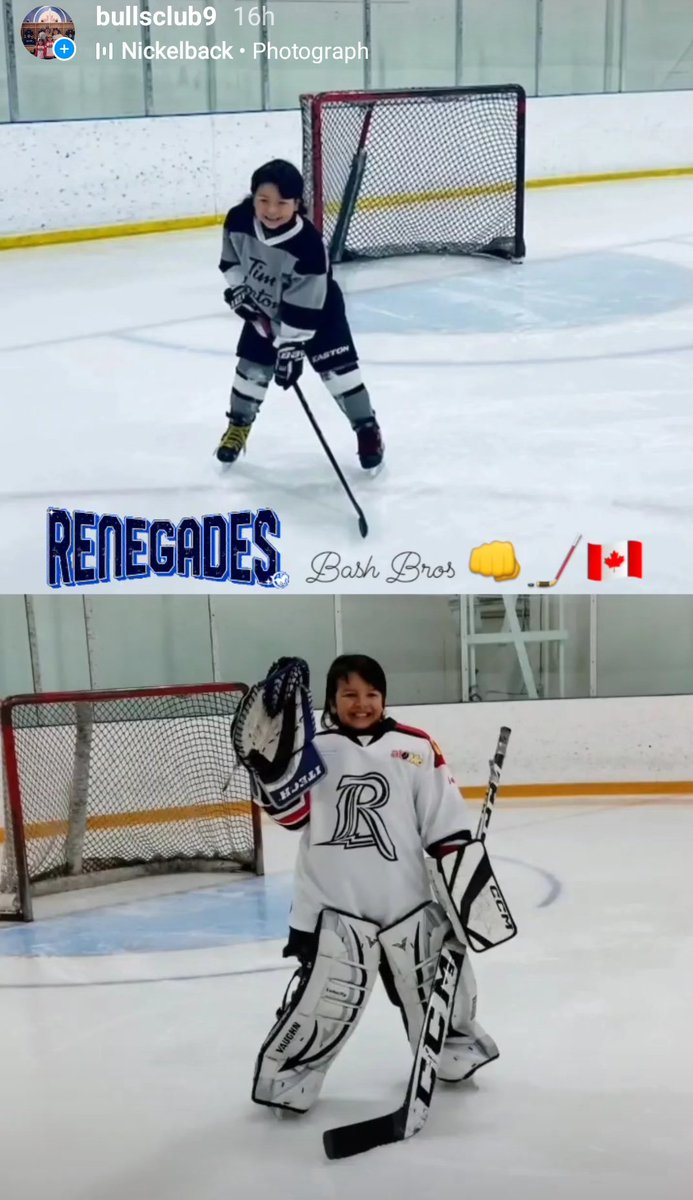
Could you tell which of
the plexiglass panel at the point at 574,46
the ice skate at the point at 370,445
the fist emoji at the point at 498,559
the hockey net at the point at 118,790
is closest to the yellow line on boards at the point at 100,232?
the ice skate at the point at 370,445

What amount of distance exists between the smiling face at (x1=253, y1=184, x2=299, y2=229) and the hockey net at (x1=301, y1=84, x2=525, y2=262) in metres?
0.07

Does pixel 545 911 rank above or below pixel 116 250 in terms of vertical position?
below

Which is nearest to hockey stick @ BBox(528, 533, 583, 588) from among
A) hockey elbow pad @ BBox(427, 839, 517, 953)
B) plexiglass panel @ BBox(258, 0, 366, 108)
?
plexiglass panel @ BBox(258, 0, 366, 108)

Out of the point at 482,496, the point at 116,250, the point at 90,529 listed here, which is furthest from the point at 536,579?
the point at 116,250

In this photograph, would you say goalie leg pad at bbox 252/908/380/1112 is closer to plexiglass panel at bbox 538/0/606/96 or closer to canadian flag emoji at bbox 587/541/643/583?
canadian flag emoji at bbox 587/541/643/583

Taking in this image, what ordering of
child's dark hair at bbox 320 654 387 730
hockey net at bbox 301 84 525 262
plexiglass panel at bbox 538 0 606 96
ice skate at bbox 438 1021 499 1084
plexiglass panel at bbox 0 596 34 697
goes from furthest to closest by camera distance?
plexiglass panel at bbox 0 596 34 697
hockey net at bbox 301 84 525 262
plexiglass panel at bbox 538 0 606 96
ice skate at bbox 438 1021 499 1084
child's dark hair at bbox 320 654 387 730

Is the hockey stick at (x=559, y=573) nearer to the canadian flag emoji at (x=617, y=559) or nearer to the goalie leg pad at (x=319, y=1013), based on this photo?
the canadian flag emoji at (x=617, y=559)

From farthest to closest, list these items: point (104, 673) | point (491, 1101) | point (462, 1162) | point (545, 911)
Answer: point (104, 673), point (545, 911), point (491, 1101), point (462, 1162)

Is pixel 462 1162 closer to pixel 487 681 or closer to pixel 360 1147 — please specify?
pixel 360 1147

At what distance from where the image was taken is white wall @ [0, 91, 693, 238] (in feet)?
13.6

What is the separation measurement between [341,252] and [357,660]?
2089mm

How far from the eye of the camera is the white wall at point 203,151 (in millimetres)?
4160

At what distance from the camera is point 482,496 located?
4.22 metres

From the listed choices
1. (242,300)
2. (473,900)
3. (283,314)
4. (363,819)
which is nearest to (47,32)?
(242,300)
